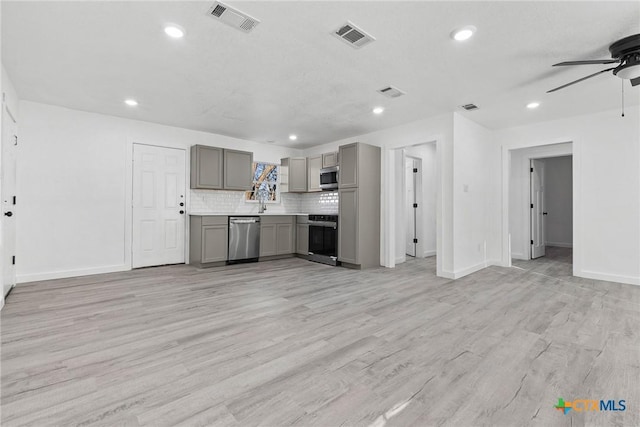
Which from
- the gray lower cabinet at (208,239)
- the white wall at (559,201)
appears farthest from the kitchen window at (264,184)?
the white wall at (559,201)

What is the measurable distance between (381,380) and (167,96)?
413cm

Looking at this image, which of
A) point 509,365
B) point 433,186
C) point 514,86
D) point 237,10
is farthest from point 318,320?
point 433,186

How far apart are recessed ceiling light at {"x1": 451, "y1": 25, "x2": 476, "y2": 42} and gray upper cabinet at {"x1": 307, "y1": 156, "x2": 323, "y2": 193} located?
385 centimetres

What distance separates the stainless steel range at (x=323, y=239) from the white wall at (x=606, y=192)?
3.88 m

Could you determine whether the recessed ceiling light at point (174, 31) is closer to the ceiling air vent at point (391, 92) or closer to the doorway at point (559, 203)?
the ceiling air vent at point (391, 92)

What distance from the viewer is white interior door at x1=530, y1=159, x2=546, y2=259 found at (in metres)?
6.39

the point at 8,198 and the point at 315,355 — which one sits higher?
the point at 8,198

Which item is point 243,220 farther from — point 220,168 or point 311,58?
point 311,58

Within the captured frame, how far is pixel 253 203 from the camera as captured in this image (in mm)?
6523

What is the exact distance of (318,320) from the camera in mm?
2777

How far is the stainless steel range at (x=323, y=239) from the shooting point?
5.63 m

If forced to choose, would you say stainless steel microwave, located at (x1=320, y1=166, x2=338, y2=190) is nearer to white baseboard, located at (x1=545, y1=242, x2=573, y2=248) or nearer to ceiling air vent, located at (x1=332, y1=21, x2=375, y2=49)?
ceiling air vent, located at (x1=332, y1=21, x2=375, y2=49)

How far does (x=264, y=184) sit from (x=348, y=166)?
221cm

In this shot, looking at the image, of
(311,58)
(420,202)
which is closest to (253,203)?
(420,202)
